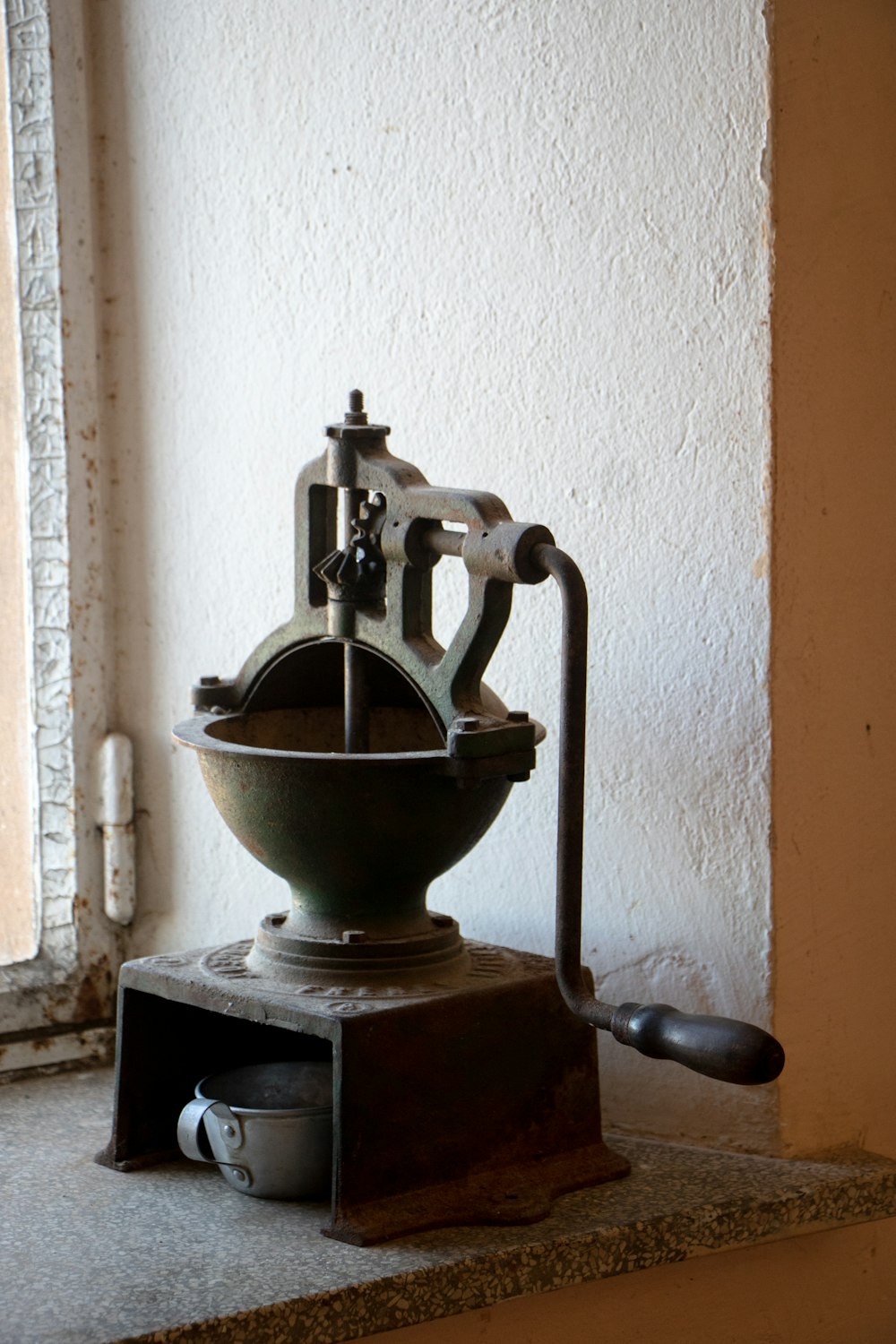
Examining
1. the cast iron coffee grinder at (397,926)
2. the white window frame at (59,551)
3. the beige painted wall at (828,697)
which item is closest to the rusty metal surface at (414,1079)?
the cast iron coffee grinder at (397,926)

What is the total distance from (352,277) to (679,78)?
386 millimetres

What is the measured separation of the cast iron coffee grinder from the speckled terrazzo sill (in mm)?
37

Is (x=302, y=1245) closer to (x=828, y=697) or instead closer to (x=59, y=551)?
(x=828, y=697)

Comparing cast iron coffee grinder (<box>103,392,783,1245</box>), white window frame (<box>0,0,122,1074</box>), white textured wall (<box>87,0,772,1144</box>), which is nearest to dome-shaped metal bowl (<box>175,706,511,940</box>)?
cast iron coffee grinder (<box>103,392,783,1245</box>)

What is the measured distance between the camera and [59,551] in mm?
1716

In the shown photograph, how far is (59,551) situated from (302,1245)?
0.81m

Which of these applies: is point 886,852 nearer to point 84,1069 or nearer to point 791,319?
point 791,319

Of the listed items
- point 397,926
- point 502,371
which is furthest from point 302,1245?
point 502,371

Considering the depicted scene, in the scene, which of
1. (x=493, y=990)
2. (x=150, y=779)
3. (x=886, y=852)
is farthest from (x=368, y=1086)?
(x=150, y=779)

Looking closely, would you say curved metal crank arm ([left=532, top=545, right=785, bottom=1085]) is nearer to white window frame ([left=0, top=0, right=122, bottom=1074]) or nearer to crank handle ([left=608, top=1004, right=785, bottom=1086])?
crank handle ([left=608, top=1004, right=785, bottom=1086])

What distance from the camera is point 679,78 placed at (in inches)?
52.4

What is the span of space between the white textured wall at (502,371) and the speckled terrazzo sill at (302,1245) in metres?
0.09

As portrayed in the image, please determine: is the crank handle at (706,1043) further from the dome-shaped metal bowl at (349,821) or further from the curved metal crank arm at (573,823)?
the dome-shaped metal bowl at (349,821)

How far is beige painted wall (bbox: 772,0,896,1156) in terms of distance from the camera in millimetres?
1318
